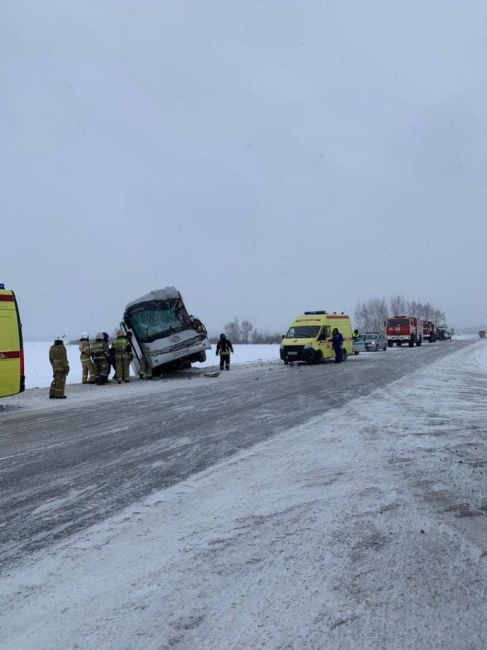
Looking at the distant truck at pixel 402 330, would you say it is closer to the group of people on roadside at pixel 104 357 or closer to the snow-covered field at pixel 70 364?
the snow-covered field at pixel 70 364

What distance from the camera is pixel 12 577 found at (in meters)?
3.21

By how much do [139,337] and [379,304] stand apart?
12205cm

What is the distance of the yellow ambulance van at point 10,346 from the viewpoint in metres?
11.3

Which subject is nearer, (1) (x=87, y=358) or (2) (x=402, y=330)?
(1) (x=87, y=358)

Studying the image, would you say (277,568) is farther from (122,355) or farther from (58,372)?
(122,355)

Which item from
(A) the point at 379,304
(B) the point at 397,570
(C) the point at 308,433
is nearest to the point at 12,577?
(B) the point at 397,570

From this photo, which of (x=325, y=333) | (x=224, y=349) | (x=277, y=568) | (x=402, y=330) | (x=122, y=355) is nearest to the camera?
(x=277, y=568)

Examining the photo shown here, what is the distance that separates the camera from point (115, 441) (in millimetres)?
7336

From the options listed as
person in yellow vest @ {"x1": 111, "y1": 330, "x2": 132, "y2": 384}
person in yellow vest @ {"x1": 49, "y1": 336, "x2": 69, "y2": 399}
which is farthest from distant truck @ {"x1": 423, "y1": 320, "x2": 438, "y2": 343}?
person in yellow vest @ {"x1": 49, "y1": 336, "x2": 69, "y2": 399}

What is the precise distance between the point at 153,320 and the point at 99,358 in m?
2.37

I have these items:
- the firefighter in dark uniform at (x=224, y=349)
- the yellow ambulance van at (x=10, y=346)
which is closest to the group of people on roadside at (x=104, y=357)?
the firefighter in dark uniform at (x=224, y=349)

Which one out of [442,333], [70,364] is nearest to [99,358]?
[70,364]

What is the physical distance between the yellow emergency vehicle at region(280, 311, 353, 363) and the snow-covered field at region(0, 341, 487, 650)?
18.0 meters

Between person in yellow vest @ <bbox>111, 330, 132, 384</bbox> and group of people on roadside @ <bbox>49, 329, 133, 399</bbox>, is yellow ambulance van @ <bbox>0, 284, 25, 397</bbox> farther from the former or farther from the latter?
person in yellow vest @ <bbox>111, 330, 132, 384</bbox>
